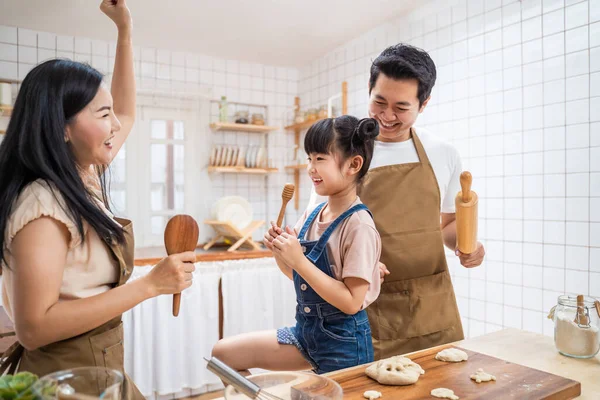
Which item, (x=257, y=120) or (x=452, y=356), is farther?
(x=257, y=120)

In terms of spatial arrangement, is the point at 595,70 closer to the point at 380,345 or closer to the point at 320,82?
the point at 380,345

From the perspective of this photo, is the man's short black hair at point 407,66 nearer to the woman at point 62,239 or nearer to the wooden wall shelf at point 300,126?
the woman at point 62,239

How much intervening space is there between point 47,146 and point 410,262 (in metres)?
1.00

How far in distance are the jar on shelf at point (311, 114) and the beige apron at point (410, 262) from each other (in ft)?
8.82

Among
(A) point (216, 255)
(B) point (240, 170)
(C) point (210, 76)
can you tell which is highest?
(C) point (210, 76)

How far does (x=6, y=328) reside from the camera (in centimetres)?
187

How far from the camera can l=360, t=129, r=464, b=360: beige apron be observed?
1358 millimetres

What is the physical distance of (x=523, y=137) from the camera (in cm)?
254

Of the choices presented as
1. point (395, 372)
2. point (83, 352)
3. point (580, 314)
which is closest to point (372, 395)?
point (395, 372)

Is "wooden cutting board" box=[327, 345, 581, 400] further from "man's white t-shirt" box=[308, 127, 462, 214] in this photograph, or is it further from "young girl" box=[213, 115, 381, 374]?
"man's white t-shirt" box=[308, 127, 462, 214]

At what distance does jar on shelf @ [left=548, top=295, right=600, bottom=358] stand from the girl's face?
63cm


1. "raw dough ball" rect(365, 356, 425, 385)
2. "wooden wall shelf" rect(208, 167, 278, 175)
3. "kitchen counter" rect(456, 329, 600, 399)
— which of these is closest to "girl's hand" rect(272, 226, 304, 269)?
"raw dough ball" rect(365, 356, 425, 385)

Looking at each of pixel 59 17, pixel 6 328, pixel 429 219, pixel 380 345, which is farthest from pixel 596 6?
pixel 59 17

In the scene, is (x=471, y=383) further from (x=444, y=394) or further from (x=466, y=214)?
(x=466, y=214)
